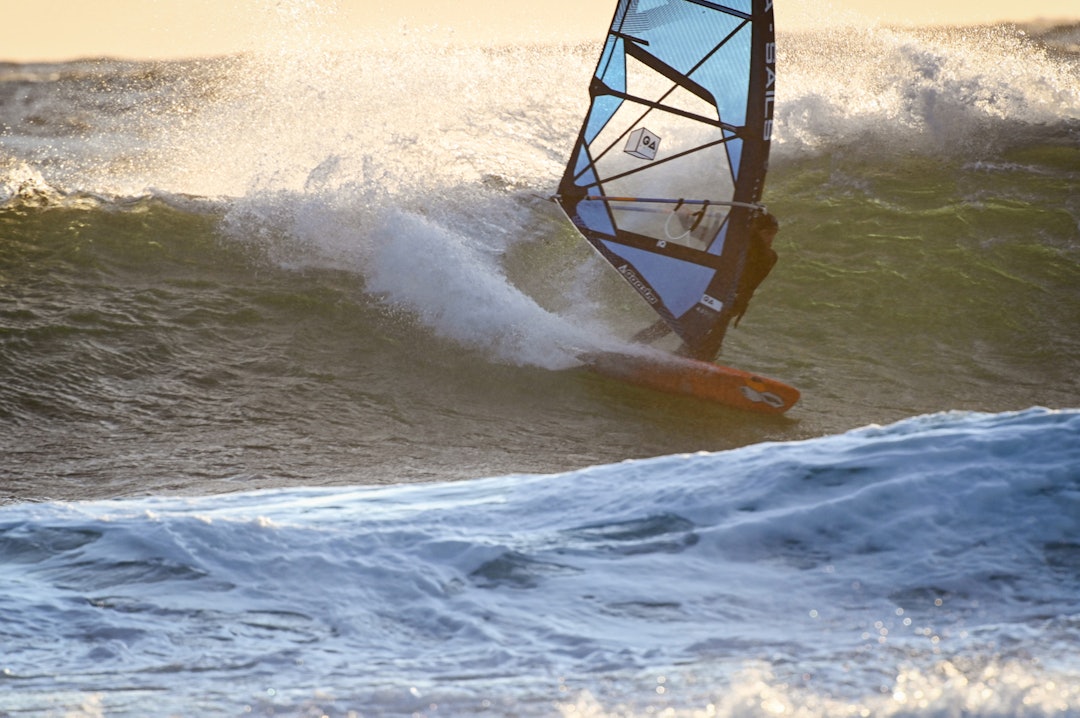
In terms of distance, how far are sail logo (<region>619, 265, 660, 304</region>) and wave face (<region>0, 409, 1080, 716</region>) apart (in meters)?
3.87

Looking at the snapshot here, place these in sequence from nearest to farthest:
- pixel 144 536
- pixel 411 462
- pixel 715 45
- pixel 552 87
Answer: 1. pixel 144 536
2. pixel 411 462
3. pixel 715 45
4. pixel 552 87

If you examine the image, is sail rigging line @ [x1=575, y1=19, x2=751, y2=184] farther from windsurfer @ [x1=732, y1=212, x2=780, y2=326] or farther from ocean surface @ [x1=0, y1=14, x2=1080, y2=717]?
ocean surface @ [x1=0, y1=14, x2=1080, y2=717]

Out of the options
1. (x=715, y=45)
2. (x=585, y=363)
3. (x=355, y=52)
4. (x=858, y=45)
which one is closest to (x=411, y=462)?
(x=585, y=363)

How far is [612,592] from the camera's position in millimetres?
3164

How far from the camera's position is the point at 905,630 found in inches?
110

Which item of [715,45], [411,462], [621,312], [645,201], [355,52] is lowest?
[411,462]

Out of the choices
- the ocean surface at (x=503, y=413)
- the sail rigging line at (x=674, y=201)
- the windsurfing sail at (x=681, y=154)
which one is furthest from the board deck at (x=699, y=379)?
the sail rigging line at (x=674, y=201)

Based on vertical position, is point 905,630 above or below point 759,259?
below

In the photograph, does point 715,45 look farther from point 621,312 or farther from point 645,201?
point 621,312

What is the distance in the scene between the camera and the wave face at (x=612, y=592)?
250 cm

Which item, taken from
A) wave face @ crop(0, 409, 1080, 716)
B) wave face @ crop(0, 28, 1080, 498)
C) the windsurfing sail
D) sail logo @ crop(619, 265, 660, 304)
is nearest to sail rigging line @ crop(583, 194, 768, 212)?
the windsurfing sail

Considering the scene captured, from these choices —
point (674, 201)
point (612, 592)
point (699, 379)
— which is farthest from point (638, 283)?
point (612, 592)

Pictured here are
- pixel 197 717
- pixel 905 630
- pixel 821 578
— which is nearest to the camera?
pixel 197 717

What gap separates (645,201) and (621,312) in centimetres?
127
